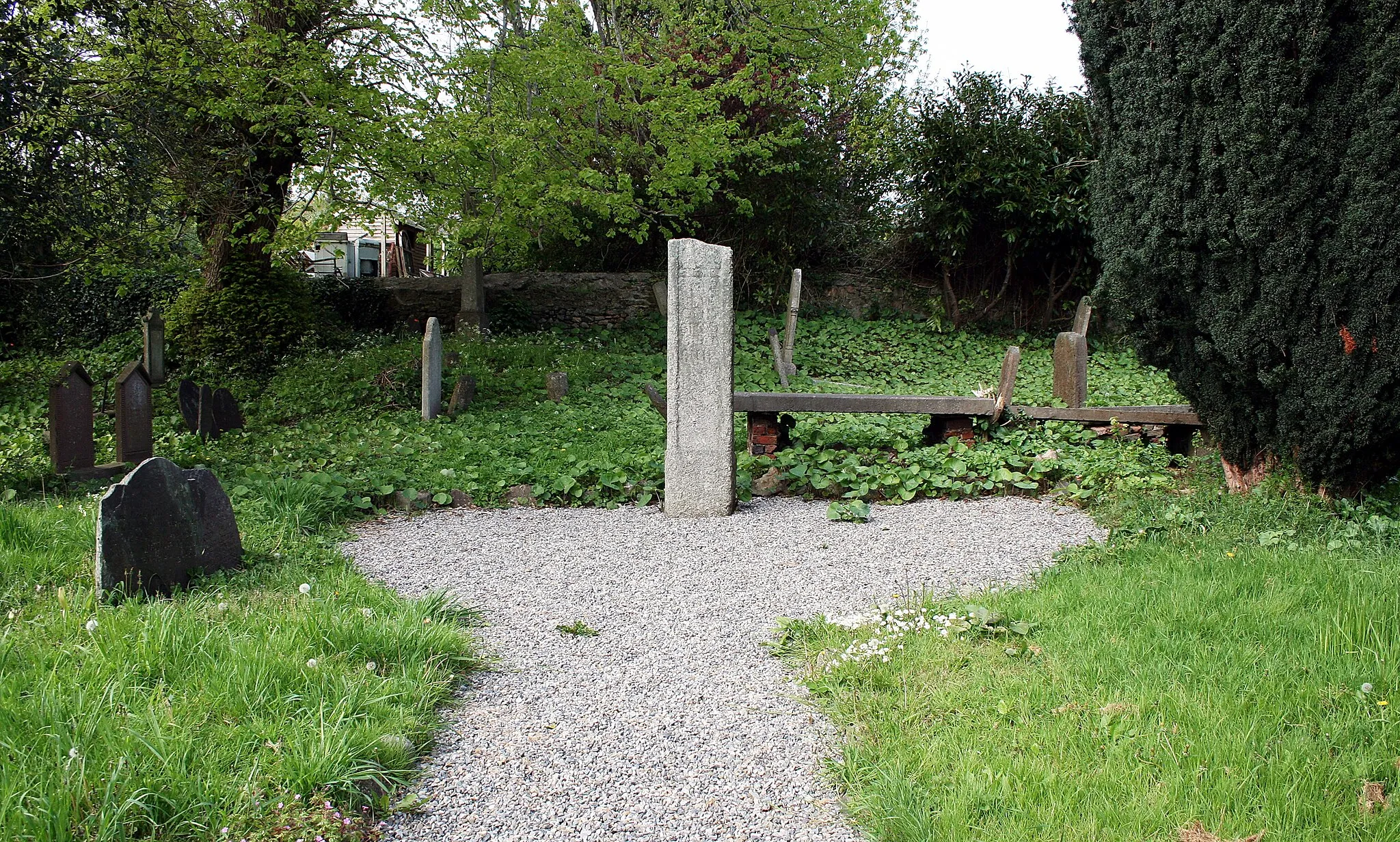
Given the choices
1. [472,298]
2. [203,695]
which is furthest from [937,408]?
[472,298]

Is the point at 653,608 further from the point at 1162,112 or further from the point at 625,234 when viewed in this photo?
the point at 625,234

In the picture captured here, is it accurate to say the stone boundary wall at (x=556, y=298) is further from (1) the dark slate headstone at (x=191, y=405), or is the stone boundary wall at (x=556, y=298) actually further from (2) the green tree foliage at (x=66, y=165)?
(1) the dark slate headstone at (x=191, y=405)

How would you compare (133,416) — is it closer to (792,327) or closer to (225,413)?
(225,413)

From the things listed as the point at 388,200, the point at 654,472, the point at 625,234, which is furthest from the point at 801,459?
the point at 625,234

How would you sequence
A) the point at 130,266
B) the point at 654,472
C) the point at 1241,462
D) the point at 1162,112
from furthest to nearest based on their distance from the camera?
the point at 130,266 < the point at 654,472 < the point at 1241,462 < the point at 1162,112

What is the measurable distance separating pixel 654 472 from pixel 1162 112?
425 centimetres

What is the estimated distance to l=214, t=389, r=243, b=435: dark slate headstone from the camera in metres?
9.30

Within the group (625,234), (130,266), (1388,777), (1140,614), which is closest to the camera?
(1388,777)

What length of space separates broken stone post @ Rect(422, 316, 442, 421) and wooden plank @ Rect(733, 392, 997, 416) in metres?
3.95

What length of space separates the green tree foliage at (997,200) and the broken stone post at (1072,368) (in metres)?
6.40

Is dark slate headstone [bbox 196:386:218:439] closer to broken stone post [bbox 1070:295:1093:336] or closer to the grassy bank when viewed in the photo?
the grassy bank

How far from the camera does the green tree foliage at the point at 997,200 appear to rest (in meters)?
15.1

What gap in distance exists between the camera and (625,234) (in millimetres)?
17000

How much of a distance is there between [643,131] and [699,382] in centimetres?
901
